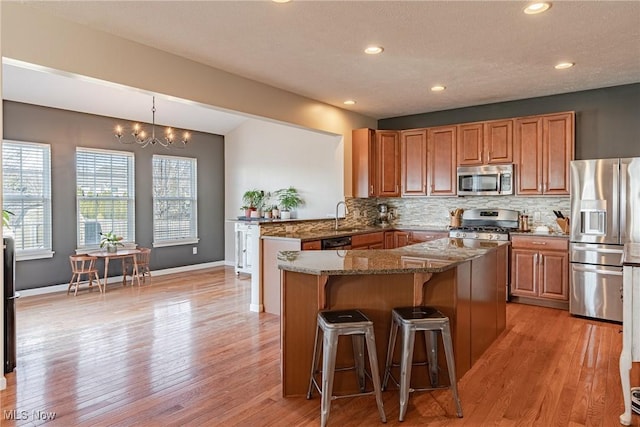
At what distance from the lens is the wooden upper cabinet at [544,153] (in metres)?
4.94

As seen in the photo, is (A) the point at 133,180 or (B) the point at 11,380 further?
(A) the point at 133,180

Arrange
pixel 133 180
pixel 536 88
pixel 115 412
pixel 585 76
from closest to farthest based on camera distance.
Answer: pixel 115 412 → pixel 585 76 → pixel 536 88 → pixel 133 180

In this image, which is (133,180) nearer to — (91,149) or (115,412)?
(91,149)

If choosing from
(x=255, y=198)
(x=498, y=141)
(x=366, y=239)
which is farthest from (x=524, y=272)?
(x=255, y=198)

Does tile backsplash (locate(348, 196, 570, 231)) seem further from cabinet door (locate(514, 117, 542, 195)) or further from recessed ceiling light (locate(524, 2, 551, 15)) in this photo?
→ recessed ceiling light (locate(524, 2, 551, 15))

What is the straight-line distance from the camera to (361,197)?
6215 mm

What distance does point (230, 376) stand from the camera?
10.0 feet

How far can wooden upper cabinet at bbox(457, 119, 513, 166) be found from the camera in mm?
5379

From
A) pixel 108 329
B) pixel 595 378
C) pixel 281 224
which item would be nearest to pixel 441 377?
pixel 595 378

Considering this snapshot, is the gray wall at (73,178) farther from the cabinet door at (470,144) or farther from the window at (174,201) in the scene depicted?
the cabinet door at (470,144)

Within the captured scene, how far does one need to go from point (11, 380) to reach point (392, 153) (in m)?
5.15

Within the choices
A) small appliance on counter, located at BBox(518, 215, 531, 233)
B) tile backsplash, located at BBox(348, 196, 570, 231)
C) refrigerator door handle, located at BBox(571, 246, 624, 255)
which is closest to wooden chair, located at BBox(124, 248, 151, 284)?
tile backsplash, located at BBox(348, 196, 570, 231)

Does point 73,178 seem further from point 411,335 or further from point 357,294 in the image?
point 411,335

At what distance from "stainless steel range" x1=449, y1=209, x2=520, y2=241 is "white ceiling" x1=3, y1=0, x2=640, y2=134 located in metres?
1.67
